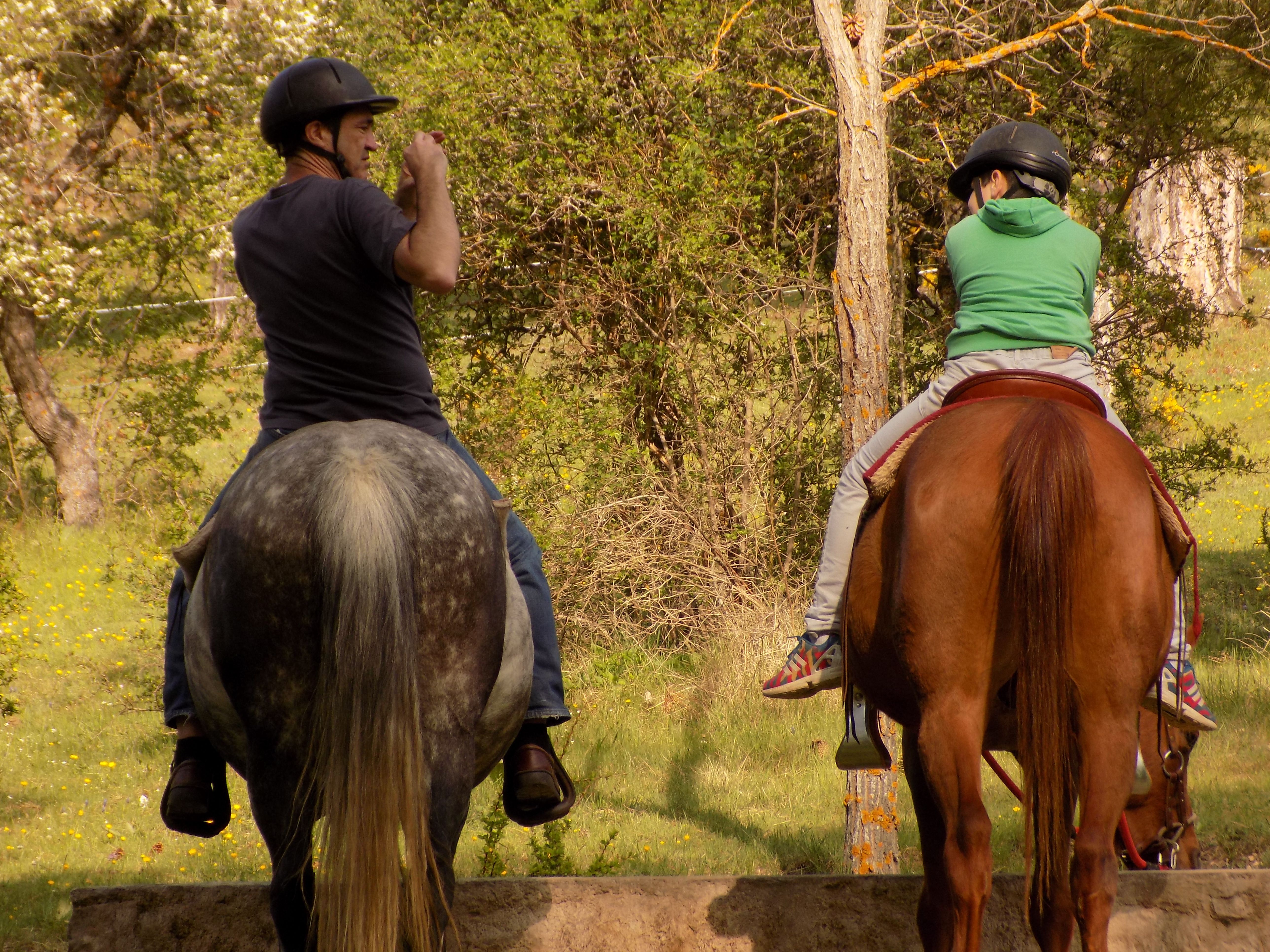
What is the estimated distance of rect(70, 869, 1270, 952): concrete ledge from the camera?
4.11 m

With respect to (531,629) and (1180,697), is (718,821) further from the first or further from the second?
(531,629)

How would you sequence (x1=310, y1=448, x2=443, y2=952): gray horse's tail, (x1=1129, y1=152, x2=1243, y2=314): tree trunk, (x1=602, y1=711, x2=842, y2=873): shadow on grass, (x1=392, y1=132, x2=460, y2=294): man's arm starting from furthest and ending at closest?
(x1=1129, y1=152, x2=1243, y2=314): tree trunk → (x1=602, y1=711, x2=842, y2=873): shadow on grass → (x1=392, y1=132, x2=460, y2=294): man's arm → (x1=310, y1=448, x2=443, y2=952): gray horse's tail

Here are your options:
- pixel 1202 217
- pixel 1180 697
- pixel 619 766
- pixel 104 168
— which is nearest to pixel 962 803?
pixel 1180 697

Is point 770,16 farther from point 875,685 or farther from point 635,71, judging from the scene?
point 875,685

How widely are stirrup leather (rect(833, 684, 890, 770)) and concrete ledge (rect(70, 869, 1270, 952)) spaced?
426 millimetres

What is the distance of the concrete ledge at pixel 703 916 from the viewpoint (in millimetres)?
4105

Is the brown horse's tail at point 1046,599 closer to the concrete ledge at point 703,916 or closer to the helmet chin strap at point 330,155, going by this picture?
the concrete ledge at point 703,916

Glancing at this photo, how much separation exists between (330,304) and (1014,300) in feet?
7.24

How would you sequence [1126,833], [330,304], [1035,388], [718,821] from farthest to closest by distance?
[718,821] → [1126,833] → [1035,388] → [330,304]

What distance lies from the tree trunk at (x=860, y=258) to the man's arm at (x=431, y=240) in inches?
131

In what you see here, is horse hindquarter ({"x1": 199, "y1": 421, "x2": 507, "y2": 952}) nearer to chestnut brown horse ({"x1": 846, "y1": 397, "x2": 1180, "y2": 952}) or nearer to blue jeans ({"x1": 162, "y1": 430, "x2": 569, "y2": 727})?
blue jeans ({"x1": 162, "y1": 430, "x2": 569, "y2": 727})

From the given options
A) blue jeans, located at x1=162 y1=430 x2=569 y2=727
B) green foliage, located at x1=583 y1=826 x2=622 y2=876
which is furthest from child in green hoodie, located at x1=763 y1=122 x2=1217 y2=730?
green foliage, located at x1=583 y1=826 x2=622 y2=876

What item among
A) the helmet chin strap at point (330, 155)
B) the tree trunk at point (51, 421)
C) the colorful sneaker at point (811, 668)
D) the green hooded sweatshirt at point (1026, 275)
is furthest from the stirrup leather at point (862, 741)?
the tree trunk at point (51, 421)

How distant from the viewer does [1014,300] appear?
383cm
